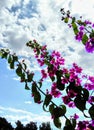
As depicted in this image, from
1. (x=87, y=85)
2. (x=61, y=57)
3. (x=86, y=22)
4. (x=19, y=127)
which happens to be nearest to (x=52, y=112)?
(x=87, y=85)

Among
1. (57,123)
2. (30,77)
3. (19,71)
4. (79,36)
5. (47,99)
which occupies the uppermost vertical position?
(79,36)

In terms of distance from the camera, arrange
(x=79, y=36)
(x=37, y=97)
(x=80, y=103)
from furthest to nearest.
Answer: (x=79, y=36), (x=37, y=97), (x=80, y=103)

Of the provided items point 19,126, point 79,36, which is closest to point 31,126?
point 19,126

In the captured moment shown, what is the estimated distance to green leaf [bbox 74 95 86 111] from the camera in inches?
192

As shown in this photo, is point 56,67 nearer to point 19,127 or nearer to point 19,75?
point 19,75

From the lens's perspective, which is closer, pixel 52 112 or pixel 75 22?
pixel 52 112

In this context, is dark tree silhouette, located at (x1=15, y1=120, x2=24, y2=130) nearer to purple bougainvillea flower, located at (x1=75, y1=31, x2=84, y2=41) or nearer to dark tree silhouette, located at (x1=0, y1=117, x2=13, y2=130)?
dark tree silhouette, located at (x1=0, y1=117, x2=13, y2=130)

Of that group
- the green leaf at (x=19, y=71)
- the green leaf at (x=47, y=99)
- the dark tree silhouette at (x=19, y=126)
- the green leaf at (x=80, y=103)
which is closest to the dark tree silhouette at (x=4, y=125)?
the dark tree silhouette at (x=19, y=126)

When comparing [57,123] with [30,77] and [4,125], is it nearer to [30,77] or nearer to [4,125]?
[30,77]

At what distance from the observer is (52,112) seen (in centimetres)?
509

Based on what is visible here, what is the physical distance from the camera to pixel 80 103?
4922 millimetres

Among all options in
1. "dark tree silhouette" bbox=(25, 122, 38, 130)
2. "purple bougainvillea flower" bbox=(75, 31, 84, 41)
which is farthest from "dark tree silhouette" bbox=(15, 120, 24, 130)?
"purple bougainvillea flower" bbox=(75, 31, 84, 41)

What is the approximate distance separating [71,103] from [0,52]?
6.06ft

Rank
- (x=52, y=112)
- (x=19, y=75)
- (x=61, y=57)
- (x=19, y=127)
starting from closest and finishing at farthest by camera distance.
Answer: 1. (x=52, y=112)
2. (x=19, y=75)
3. (x=61, y=57)
4. (x=19, y=127)
